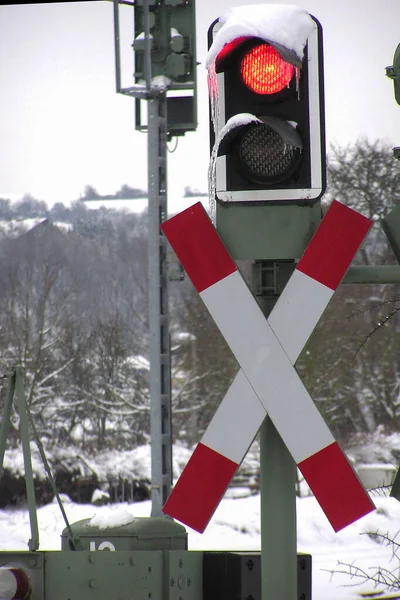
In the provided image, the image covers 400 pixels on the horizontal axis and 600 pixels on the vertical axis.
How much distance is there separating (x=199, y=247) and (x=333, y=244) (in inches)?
13.9

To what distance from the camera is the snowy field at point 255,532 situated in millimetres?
18562

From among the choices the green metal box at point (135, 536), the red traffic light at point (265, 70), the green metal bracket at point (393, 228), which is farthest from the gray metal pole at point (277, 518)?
the green metal box at point (135, 536)

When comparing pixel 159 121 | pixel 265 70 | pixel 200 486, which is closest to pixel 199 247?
pixel 265 70

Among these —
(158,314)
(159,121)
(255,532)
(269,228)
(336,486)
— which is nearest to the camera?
(336,486)

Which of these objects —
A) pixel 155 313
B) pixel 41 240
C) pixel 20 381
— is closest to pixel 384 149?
pixel 41 240

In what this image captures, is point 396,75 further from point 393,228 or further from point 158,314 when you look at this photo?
point 158,314

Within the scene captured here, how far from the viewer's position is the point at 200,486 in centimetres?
303

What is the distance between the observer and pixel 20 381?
446 centimetres

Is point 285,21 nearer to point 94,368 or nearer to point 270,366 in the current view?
point 270,366

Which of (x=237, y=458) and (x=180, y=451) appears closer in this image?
(x=237, y=458)

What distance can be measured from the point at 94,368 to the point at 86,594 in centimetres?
3092

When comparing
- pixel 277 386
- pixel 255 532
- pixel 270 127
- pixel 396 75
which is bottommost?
pixel 255 532

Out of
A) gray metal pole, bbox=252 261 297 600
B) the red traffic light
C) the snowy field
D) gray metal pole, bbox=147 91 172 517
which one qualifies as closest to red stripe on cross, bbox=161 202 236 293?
gray metal pole, bbox=252 261 297 600

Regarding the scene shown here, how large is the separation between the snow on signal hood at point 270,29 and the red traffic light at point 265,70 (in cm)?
7
